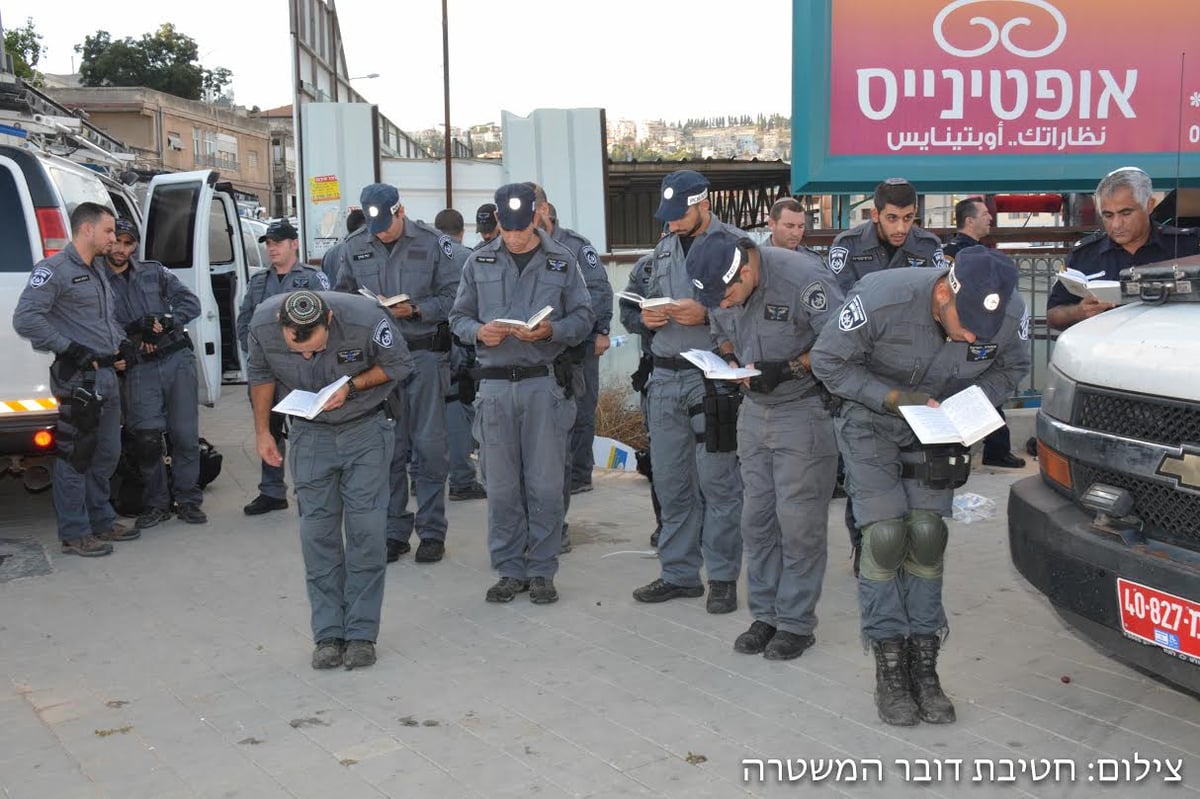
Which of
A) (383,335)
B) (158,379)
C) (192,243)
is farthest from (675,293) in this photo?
(192,243)

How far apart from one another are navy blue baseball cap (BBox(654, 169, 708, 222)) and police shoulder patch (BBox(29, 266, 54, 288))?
12.1ft

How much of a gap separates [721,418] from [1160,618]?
7.46 feet

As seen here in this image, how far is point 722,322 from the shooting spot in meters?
5.26

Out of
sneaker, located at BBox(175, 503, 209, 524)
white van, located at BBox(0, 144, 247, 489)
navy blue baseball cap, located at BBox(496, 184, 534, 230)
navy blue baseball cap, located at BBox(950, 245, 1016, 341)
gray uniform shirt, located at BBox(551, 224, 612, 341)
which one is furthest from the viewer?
sneaker, located at BBox(175, 503, 209, 524)

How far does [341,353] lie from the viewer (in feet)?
16.7

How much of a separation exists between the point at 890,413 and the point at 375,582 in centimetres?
233

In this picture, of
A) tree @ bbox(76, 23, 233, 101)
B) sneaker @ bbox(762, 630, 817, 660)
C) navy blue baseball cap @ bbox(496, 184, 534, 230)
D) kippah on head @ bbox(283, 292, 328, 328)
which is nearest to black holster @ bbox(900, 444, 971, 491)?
sneaker @ bbox(762, 630, 817, 660)

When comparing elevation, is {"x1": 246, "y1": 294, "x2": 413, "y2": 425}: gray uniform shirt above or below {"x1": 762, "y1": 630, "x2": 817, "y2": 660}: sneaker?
above

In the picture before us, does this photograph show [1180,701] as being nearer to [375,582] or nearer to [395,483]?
[375,582]

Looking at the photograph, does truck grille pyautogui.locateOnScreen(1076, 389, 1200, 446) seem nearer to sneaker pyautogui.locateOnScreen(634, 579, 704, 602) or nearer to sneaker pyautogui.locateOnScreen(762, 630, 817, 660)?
sneaker pyautogui.locateOnScreen(762, 630, 817, 660)

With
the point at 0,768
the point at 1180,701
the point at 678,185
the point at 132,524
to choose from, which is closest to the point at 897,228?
the point at 678,185

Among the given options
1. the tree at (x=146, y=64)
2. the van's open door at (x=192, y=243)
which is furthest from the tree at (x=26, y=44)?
the van's open door at (x=192, y=243)

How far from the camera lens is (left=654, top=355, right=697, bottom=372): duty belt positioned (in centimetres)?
576

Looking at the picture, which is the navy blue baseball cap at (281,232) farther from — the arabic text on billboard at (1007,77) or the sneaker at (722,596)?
the arabic text on billboard at (1007,77)
